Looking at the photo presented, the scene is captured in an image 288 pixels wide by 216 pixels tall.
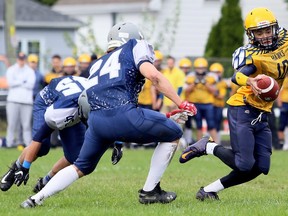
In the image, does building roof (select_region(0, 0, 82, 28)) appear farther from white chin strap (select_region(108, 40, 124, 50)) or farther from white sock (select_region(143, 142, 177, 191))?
white sock (select_region(143, 142, 177, 191))

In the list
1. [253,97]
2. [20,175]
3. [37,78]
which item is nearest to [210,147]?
[253,97]

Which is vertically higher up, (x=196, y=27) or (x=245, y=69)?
(x=245, y=69)

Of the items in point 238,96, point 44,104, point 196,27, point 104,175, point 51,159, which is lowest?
point 196,27

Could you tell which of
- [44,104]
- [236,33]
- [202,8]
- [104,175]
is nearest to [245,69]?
[44,104]

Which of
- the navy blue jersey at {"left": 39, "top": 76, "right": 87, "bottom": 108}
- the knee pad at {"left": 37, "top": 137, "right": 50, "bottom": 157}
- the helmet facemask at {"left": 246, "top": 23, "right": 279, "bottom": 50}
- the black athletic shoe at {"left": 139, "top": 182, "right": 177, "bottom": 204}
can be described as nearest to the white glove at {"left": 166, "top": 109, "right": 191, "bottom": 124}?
the black athletic shoe at {"left": 139, "top": 182, "right": 177, "bottom": 204}

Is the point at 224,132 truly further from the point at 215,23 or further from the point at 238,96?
the point at 238,96

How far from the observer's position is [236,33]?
28375 millimetres

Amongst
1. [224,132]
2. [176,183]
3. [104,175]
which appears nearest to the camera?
[176,183]

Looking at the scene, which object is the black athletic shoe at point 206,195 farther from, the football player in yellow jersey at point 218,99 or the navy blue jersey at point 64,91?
the football player in yellow jersey at point 218,99

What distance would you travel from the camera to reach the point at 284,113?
18266mm

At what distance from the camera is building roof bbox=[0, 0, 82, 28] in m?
31.4

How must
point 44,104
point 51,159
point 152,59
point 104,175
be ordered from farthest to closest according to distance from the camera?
point 51,159 → point 104,175 → point 44,104 → point 152,59

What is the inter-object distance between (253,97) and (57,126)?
2032 mm

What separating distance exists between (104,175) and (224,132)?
11131mm
